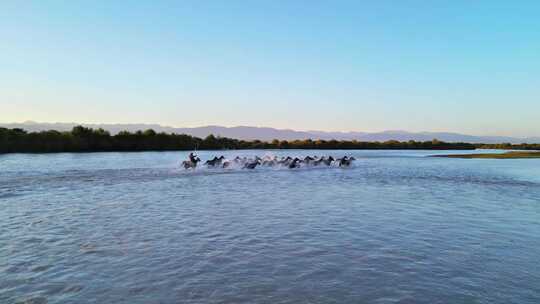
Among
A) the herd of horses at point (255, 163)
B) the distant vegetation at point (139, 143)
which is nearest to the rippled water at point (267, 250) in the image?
the herd of horses at point (255, 163)

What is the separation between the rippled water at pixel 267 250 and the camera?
7.16 m

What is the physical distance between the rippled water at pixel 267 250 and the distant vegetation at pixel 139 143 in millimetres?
77698

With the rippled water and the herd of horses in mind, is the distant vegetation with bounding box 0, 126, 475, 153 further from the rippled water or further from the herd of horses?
the rippled water

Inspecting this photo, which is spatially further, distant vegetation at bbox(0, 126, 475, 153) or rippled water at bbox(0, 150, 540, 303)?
distant vegetation at bbox(0, 126, 475, 153)

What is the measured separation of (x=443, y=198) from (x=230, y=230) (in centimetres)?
1409

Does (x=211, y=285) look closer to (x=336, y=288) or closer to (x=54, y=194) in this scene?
(x=336, y=288)

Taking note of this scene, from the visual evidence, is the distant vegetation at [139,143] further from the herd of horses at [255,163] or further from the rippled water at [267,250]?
the rippled water at [267,250]

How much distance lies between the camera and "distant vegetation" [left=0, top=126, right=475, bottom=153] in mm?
84312

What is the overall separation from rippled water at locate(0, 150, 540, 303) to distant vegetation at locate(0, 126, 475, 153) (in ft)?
255

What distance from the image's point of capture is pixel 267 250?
995cm

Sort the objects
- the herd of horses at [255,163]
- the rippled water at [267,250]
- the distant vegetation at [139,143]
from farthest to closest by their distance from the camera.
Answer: the distant vegetation at [139,143]
the herd of horses at [255,163]
the rippled water at [267,250]

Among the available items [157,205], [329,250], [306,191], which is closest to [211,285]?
[329,250]

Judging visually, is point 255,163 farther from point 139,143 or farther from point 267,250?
point 139,143

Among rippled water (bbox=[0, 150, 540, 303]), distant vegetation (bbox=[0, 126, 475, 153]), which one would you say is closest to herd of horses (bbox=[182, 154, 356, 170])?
rippled water (bbox=[0, 150, 540, 303])
